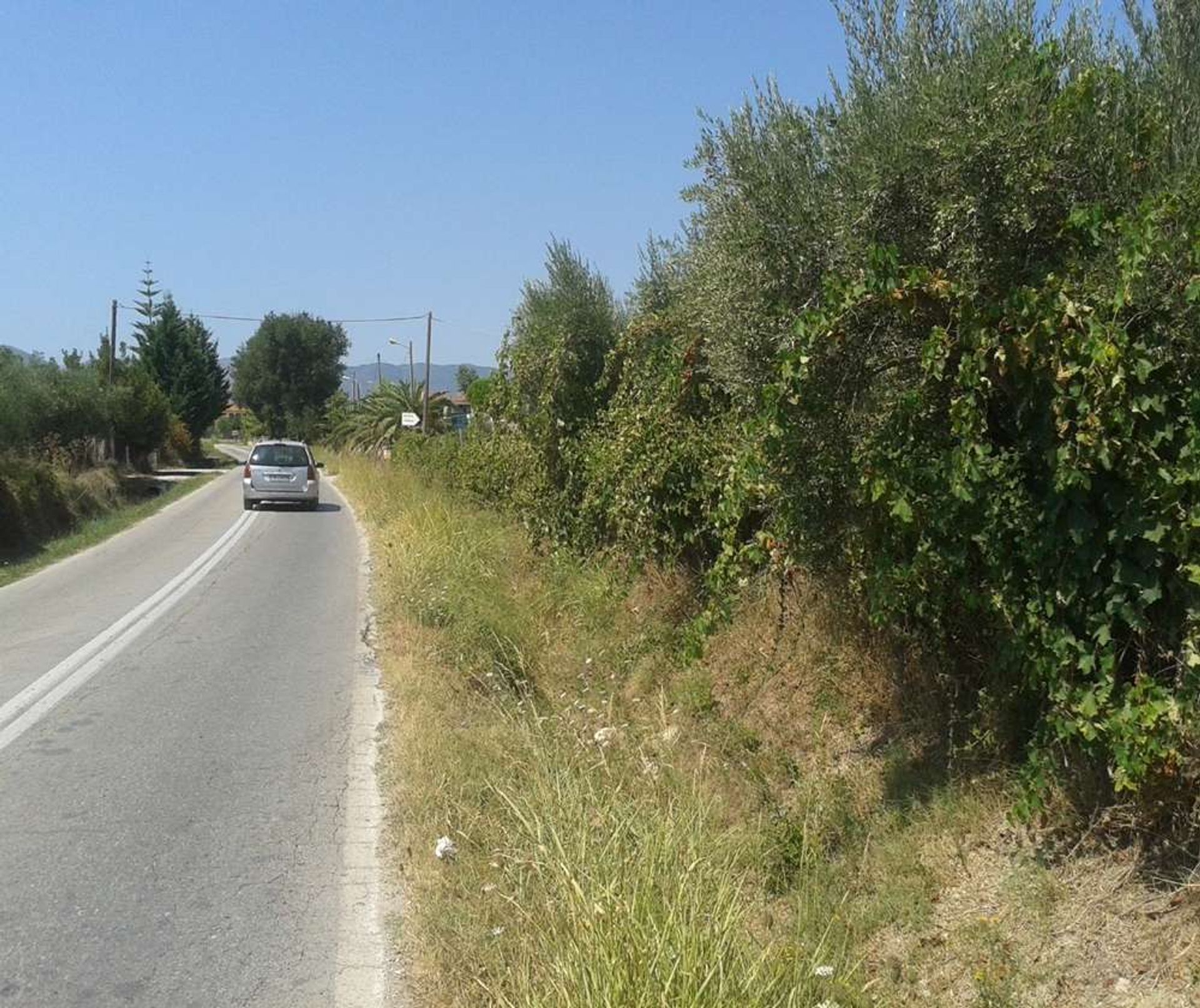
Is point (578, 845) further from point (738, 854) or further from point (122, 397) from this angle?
point (122, 397)

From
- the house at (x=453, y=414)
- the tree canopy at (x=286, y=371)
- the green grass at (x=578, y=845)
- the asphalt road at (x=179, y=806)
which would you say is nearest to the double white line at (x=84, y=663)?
the asphalt road at (x=179, y=806)

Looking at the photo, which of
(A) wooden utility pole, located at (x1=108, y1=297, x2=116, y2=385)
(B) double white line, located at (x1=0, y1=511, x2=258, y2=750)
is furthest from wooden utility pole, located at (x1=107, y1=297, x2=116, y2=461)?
(B) double white line, located at (x1=0, y1=511, x2=258, y2=750)

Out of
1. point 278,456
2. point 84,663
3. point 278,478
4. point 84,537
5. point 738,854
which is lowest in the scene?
point 84,537

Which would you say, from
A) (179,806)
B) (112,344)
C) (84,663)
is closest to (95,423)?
(112,344)

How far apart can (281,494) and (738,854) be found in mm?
26106

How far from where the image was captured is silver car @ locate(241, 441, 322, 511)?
29.8m

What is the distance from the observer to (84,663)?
32.8 feet

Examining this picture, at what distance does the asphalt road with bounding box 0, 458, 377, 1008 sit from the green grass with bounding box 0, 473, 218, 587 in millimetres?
6015

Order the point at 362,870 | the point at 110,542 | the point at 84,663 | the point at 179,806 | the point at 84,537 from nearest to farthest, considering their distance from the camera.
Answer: the point at 362,870 → the point at 179,806 → the point at 84,663 → the point at 110,542 → the point at 84,537

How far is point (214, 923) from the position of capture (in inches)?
189

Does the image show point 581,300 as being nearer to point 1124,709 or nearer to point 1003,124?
point 1003,124

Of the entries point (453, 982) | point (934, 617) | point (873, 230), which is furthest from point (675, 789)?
point (873, 230)

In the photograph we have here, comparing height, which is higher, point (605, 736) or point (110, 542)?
point (605, 736)

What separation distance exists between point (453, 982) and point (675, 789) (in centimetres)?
192
